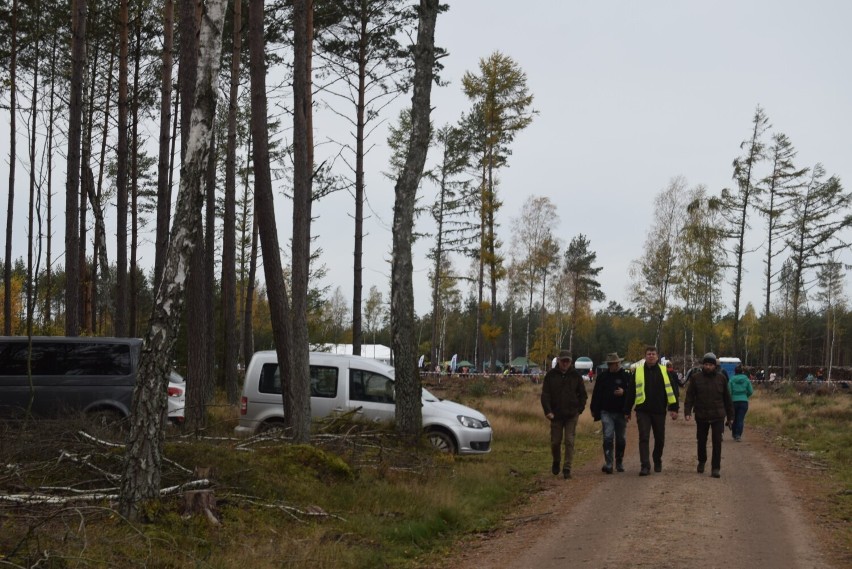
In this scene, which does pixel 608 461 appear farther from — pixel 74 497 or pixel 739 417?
pixel 74 497

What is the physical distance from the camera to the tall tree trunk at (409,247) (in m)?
15.0

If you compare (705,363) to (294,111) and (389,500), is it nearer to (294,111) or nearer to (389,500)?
(389,500)

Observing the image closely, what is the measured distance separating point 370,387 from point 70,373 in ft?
17.5

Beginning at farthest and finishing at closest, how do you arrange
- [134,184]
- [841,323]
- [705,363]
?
[841,323], [134,184], [705,363]

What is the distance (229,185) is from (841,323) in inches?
3171

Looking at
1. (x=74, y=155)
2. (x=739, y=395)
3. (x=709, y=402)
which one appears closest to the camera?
(x=709, y=402)

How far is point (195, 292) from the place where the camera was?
51.3 feet

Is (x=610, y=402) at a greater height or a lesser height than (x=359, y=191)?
lesser

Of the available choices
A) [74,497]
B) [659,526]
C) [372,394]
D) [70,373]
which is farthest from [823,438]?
[74,497]

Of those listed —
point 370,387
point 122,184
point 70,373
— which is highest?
point 122,184

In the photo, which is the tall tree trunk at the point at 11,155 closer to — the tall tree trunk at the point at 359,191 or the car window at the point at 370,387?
the tall tree trunk at the point at 359,191

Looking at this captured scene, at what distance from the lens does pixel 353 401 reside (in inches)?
629

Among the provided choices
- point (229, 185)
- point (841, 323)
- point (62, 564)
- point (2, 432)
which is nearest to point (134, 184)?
point (229, 185)

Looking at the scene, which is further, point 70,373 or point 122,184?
point 122,184
